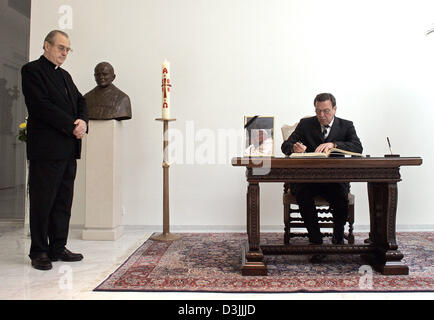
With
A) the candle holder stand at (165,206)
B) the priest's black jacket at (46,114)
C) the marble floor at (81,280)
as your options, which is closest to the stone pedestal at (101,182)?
the marble floor at (81,280)

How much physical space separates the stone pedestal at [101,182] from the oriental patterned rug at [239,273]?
61cm

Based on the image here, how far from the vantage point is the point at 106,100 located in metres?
3.95

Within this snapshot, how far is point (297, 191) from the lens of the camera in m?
3.10

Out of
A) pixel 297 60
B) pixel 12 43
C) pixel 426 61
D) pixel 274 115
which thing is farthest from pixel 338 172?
pixel 12 43

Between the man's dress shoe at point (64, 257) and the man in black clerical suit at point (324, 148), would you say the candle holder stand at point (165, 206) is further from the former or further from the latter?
the man in black clerical suit at point (324, 148)

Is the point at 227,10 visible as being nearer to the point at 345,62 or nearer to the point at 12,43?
the point at 345,62

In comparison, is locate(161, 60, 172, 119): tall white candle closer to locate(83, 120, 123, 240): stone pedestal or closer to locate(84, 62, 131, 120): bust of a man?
locate(84, 62, 131, 120): bust of a man

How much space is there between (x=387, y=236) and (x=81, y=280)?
6.96ft

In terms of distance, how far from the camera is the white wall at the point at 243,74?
4406 mm

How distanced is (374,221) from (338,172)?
2.21 ft

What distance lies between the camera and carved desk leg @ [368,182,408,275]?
2645 mm

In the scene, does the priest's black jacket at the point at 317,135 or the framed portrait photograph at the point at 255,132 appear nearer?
the priest's black jacket at the point at 317,135

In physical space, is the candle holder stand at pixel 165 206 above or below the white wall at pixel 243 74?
below

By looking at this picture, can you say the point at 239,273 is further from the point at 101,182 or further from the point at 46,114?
the point at 101,182
